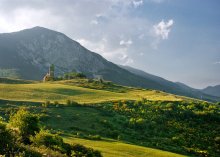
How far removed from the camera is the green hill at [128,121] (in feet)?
192

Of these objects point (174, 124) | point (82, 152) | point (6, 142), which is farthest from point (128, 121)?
point (6, 142)

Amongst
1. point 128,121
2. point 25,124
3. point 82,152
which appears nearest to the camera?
point 82,152

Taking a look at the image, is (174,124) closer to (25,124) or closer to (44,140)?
(25,124)

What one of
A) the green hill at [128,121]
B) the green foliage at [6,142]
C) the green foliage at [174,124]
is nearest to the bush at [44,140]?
the green foliage at [6,142]

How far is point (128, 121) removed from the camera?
73.6 metres

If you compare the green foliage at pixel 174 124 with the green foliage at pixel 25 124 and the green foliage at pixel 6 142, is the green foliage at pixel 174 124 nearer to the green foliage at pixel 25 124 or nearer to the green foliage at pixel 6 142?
the green foliage at pixel 25 124

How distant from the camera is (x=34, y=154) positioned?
2188 centimetres

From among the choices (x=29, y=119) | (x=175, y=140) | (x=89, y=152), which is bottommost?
(x=175, y=140)

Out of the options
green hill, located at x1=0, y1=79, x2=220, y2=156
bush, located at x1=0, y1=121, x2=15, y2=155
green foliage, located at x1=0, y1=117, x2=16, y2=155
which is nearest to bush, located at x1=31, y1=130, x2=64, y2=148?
green foliage, located at x1=0, y1=117, x2=16, y2=155

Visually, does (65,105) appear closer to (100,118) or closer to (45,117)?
(100,118)

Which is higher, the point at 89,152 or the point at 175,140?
the point at 89,152

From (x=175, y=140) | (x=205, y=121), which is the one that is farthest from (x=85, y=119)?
(x=205, y=121)

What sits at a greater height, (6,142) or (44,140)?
(6,142)

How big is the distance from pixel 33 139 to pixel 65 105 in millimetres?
51890
